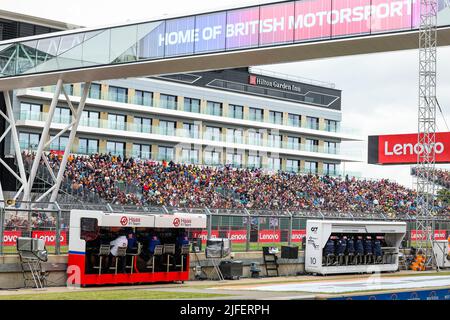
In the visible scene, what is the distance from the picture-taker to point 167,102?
3056 inches

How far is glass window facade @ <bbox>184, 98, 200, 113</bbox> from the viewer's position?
79.8m

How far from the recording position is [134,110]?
243ft

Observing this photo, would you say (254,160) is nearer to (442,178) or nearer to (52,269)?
(442,178)

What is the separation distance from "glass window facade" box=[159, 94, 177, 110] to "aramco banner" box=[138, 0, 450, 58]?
1819 inches

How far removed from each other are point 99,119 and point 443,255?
139ft

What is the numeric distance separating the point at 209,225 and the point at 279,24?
7.24m

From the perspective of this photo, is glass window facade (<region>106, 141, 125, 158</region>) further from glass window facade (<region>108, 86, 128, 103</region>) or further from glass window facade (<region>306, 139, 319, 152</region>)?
glass window facade (<region>306, 139, 319, 152</region>)

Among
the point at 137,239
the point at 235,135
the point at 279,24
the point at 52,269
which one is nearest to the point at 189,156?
the point at 235,135

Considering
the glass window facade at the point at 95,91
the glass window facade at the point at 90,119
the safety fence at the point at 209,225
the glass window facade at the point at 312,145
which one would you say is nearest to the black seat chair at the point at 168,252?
the safety fence at the point at 209,225

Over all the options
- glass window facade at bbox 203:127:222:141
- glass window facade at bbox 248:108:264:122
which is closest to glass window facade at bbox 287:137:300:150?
glass window facade at bbox 248:108:264:122

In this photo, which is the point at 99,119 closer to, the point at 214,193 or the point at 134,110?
the point at 134,110

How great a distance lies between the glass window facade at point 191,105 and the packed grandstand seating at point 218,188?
13.0 meters

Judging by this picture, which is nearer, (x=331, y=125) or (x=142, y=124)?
(x=142, y=124)
